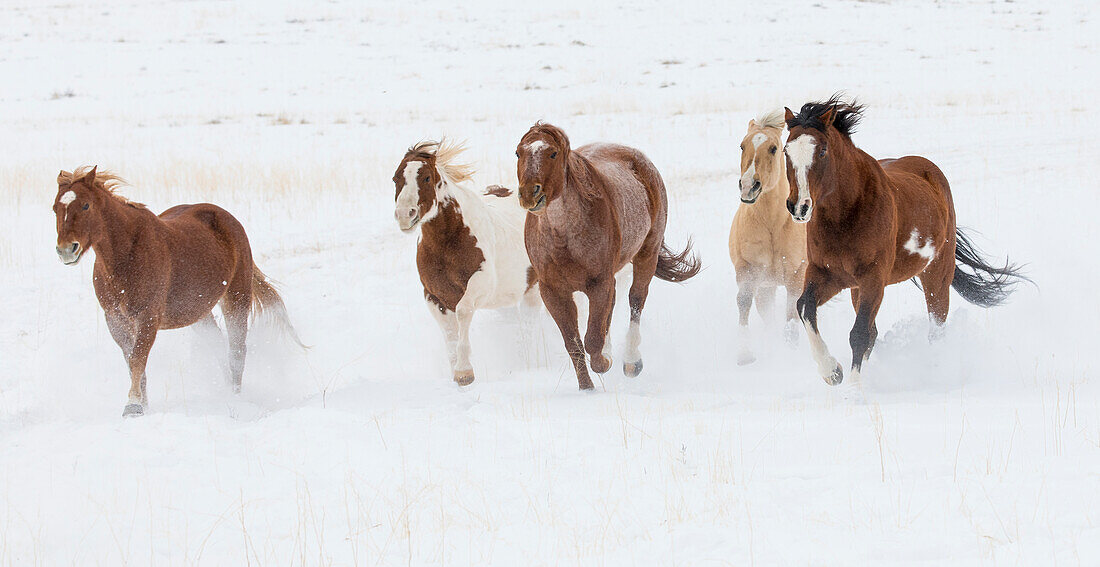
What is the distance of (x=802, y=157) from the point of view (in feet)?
16.6

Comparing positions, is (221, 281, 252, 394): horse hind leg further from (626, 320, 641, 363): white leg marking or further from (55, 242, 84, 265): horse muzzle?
(626, 320, 641, 363): white leg marking

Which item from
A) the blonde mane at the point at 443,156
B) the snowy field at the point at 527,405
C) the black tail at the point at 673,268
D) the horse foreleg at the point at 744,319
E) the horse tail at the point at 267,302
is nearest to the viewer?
the snowy field at the point at 527,405

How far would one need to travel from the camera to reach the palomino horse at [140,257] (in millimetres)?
5281

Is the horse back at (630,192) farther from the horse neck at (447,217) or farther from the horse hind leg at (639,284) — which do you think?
the horse neck at (447,217)

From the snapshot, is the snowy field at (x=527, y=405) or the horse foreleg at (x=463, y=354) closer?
the snowy field at (x=527, y=405)

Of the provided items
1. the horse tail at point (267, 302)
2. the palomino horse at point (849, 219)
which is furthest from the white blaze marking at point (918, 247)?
the horse tail at point (267, 302)

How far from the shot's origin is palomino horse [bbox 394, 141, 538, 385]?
609 centimetres

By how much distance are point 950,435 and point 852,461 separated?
581mm

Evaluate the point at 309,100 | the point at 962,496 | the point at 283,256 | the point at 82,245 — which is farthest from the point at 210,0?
the point at 962,496

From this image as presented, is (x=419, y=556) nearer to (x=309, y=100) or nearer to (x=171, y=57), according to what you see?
(x=309, y=100)

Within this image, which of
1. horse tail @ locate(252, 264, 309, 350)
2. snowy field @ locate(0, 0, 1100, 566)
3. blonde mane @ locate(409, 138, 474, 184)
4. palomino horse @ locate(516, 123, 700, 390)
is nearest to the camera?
snowy field @ locate(0, 0, 1100, 566)

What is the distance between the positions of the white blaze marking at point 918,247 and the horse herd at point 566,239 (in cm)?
1

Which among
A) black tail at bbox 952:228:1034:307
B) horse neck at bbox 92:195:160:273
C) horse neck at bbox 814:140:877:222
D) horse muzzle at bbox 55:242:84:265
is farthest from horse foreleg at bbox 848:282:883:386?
horse muzzle at bbox 55:242:84:265

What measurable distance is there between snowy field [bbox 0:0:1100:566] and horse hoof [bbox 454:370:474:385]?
15 cm
